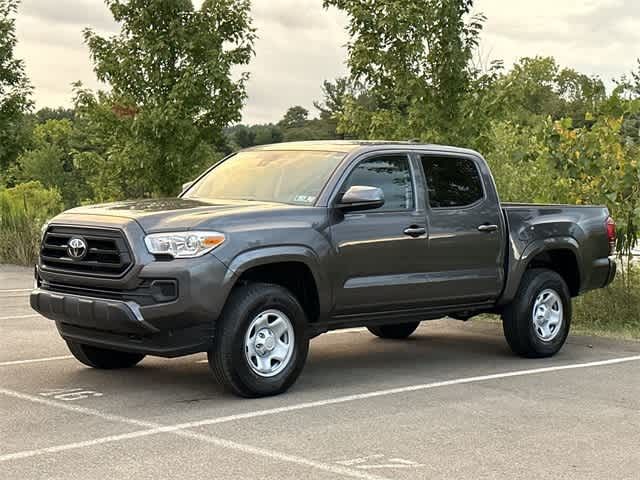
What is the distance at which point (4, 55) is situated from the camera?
25234mm

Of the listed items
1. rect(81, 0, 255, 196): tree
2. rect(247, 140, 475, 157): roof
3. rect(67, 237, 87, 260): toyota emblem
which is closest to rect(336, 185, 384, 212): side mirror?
rect(247, 140, 475, 157): roof

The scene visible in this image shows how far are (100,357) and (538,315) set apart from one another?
417 cm

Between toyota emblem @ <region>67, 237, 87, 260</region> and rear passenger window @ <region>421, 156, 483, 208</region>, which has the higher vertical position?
rear passenger window @ <region>421, 156, 483, 208</region>

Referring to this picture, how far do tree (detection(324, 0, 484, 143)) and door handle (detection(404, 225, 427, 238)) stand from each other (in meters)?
6.16

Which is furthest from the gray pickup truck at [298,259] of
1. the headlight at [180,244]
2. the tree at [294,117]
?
the tree at [294,117]

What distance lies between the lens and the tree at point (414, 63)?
1556 cm

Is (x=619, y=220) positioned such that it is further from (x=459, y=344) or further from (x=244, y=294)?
(x=244, y=294)

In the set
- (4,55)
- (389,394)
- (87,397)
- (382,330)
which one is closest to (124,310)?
(87,397)

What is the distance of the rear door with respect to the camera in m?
9.65

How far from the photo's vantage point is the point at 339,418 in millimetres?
Result: 7574

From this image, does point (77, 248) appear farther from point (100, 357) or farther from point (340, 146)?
point (340, 146)

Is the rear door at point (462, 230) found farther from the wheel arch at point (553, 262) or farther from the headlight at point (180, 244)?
the headlight at point (180, 244)

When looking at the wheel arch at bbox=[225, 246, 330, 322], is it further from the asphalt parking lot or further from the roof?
the roof

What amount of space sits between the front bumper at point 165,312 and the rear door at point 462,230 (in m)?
2.38
